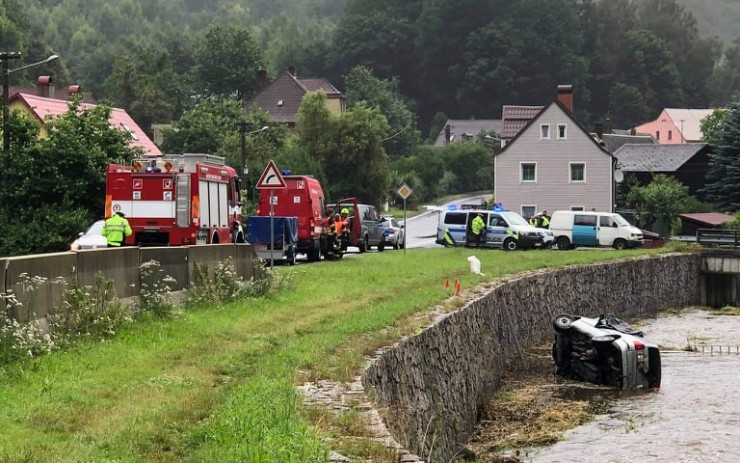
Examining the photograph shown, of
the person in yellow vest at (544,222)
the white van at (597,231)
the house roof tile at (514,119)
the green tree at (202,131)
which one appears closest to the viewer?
the white van at (597,231)

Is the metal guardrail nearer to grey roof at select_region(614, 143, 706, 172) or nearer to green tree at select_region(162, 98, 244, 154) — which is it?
grey roof at select_region(614, 143, 706, 172)

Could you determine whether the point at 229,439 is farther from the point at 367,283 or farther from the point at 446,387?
the point at 367,283

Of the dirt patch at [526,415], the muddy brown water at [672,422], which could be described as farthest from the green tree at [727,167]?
the dirt patch at [526,415]

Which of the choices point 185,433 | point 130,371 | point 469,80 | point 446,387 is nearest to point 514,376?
point 446,387

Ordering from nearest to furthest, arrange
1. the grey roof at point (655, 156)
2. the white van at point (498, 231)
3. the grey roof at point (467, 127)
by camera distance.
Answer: the white van at point (498, 231), the grey roof at point (655, 156), the grey roof at point (467, 127)

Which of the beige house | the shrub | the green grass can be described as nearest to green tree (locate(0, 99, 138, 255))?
the green grass

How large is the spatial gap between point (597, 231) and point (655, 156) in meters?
30.5

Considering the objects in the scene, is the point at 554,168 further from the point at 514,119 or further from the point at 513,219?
the point at 513,219

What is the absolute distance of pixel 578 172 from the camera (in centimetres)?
7550

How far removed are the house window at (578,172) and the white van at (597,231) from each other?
743 inches

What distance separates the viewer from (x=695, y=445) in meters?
19.1

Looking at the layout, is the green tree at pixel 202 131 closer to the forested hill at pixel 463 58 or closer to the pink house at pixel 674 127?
the forested hill at pixel 463 58

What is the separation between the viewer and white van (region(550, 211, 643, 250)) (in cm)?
5584

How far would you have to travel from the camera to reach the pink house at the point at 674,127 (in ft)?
486
